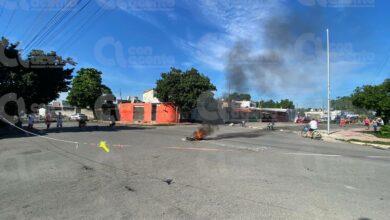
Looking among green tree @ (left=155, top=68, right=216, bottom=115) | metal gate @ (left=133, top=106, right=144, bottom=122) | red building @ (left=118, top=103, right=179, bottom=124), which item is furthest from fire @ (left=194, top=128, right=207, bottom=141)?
metal gate @ (left=133, top=106, right=144, bottom=122)

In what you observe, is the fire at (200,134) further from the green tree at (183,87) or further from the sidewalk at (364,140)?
the green tree at (183,87)

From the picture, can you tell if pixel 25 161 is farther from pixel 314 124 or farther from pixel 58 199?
pixel 314 124

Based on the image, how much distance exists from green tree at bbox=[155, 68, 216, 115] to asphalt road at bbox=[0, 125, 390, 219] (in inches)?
1508

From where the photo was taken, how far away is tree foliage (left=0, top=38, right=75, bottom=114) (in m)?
24.9

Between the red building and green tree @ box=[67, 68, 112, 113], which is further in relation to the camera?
green tree @ box=[67, 68, 112, 113]

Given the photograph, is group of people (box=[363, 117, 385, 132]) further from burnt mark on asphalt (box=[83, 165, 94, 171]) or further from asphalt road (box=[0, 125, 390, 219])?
burnt mark on asphalt (box=[83, 165, 94, 171])

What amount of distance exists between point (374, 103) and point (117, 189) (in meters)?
31.2

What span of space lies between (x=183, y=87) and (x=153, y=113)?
25.8 feet

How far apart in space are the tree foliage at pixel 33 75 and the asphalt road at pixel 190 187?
13.8 meters

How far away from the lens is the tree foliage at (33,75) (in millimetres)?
24875

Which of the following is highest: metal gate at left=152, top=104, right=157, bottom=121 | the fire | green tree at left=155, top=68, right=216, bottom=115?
green tree at left=155, top=68, right=216, bottom=115

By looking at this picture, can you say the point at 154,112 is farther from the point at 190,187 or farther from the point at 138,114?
the point at 190,187

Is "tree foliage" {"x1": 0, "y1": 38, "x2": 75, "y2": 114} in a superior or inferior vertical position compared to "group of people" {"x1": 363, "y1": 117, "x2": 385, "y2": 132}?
superior

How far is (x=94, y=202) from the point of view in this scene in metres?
6.75
